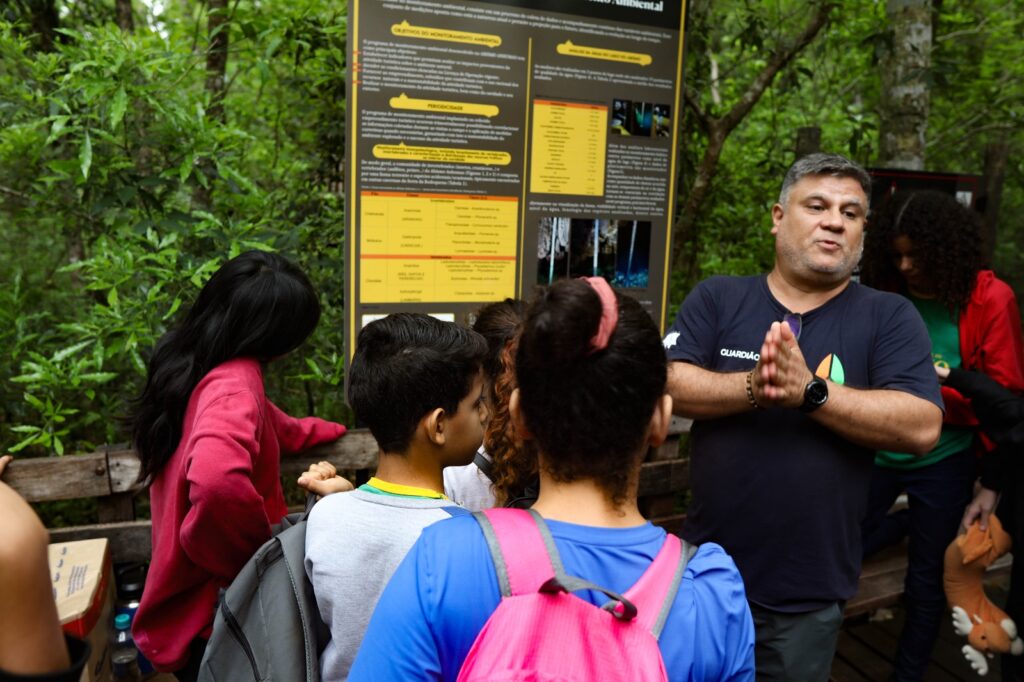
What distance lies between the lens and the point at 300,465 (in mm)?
3068

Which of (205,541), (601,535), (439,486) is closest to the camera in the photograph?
(601,535)

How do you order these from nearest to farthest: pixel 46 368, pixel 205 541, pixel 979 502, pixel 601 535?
pixel 601 535, pixel 205 541, pixel 46 368, pixel 979 502

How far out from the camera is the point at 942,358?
333 centimetres

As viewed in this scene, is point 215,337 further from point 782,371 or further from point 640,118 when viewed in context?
point 640,118

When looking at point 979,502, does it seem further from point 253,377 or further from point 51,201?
point 51,201

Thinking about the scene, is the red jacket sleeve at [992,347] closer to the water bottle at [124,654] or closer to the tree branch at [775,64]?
the tree branch at [775,64]

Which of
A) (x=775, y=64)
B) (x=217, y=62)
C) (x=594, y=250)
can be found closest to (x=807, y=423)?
(x=594, y=250)

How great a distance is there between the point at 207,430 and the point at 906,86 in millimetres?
4193

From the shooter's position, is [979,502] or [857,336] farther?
[979,502]

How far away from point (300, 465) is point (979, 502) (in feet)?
9.88

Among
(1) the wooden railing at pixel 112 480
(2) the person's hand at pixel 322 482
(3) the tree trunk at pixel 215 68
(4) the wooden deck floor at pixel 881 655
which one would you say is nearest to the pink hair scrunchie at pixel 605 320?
(2) the person's hand at pixel 322 482

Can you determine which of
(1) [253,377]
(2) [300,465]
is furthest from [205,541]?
(2) [300,465]

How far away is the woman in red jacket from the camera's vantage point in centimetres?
324

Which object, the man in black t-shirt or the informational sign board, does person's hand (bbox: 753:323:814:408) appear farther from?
the informational sign board
